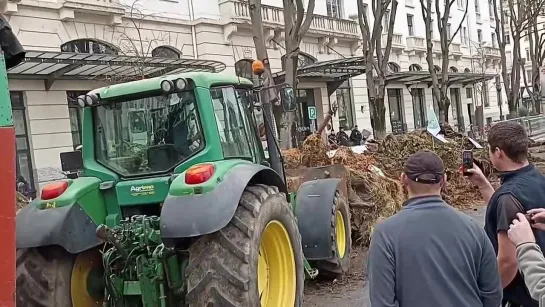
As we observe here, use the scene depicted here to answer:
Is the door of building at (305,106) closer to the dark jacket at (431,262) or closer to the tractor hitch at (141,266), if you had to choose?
the tractor hitch at (141,266)

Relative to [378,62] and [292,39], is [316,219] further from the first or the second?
[378,62]

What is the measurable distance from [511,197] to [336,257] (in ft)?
13.0

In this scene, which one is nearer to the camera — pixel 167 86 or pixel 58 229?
pixel 58 229

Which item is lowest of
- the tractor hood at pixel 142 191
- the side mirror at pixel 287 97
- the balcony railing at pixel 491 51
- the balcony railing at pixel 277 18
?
the tractor hood at pixel 142 191

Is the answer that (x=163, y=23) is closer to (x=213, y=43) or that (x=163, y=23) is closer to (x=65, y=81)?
(x=213, y=43)

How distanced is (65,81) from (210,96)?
44.9ft

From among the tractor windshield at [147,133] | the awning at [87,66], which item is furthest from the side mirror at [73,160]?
the awning at [87,66]

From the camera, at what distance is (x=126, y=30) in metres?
18.9

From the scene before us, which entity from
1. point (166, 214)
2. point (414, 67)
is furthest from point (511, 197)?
point (414, 67)

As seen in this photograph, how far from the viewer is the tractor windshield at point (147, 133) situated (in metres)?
4.81

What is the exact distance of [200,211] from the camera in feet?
13.3

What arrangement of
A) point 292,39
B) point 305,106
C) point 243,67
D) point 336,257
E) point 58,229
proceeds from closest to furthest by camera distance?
point 58,229 → point 336,257 → point 292,39 → point 243,67 → point 305,106

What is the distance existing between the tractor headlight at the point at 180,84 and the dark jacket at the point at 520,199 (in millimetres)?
2555

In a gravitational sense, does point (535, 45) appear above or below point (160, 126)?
above
